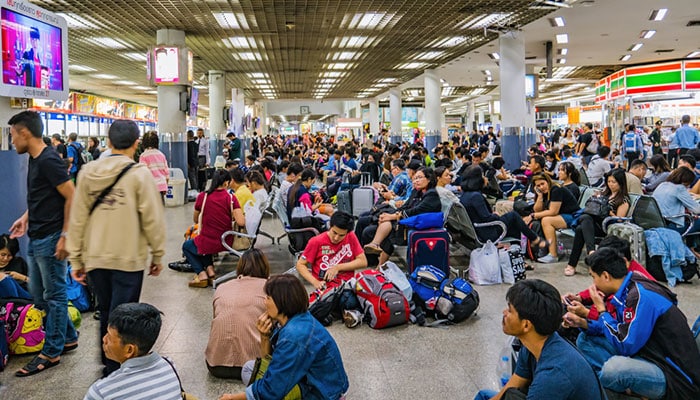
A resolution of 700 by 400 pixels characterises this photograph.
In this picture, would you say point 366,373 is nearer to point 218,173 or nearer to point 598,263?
point 598,263

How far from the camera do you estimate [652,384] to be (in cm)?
324

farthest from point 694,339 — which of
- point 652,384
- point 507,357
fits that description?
point 507,357

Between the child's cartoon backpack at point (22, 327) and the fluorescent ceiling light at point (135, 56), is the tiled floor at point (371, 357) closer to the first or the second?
the child's cartoon backpack at point (22, 327)

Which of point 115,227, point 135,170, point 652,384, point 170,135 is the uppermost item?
point 170,135

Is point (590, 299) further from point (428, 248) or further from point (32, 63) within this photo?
point (32, 63)

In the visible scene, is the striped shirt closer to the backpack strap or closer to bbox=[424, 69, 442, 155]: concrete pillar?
the backpack strap

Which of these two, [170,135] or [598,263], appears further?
[170,135]

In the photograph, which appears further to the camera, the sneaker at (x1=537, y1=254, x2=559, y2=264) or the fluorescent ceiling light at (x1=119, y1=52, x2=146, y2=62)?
the fluorescent ceiling light at (x1=119, y1=52, x2=146, y2=62)

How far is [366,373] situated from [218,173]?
3367mm

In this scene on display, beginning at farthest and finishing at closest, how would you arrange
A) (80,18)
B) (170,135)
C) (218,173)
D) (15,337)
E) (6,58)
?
(170,135), (80,18), (218,173), (6,58), (15,337)

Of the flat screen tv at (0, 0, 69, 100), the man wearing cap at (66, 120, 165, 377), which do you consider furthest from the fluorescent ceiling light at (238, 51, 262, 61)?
the man wearing cap at (66, 120, 165, 377)

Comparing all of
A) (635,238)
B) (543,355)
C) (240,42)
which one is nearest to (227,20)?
(240,42)

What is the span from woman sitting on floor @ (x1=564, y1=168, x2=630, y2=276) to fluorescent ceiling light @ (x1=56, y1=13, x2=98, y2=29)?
12.2 metres

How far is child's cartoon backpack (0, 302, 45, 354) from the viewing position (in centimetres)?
477
